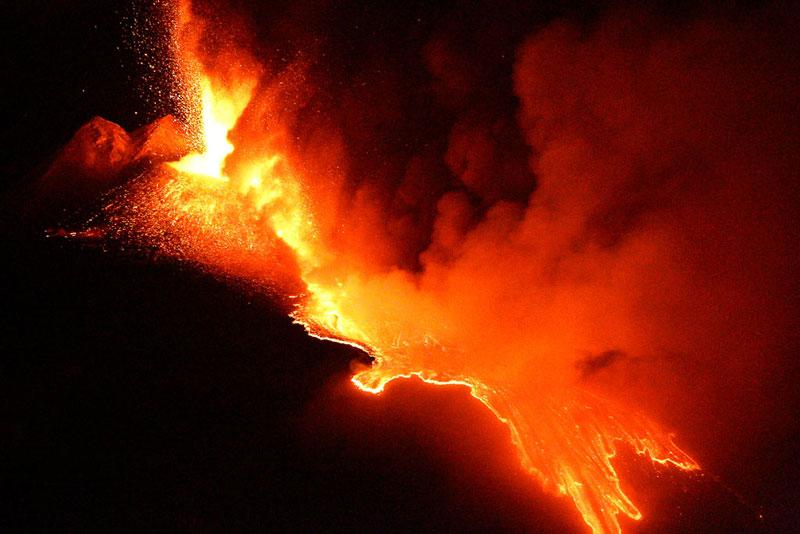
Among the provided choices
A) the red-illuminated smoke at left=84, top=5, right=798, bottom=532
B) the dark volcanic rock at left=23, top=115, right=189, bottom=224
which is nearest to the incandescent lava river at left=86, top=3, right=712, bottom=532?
the red-illuminated smoke at left=84, top=5, right=798, bottom=532

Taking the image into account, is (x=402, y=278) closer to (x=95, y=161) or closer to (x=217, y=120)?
(x=95, y=161)

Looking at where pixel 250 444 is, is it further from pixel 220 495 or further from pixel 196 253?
pixel 196 253

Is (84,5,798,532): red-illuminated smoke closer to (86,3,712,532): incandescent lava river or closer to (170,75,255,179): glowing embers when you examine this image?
(86,3,712,532): incandescent lava river

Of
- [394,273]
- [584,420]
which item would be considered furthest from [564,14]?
[584,420]

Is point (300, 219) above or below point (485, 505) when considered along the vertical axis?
above

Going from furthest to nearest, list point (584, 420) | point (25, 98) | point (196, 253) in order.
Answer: point (25, 98), point (196, 253), point (584, 420)

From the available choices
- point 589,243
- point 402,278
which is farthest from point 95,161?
point 589,243
